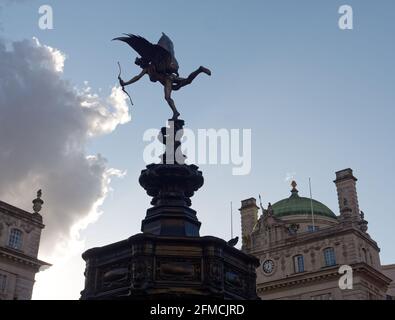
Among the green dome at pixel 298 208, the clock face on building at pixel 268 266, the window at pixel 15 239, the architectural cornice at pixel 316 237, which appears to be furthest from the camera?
the green dome at pixel 298 208

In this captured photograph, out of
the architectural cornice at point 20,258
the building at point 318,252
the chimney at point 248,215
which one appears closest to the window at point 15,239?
the architectural cornice at point 20,258

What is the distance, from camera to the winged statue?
1491cm

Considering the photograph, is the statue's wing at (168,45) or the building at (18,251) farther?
the building at (18,251)

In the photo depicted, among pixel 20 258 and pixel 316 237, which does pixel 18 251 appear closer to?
pixel 20 258

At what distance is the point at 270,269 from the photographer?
186ft

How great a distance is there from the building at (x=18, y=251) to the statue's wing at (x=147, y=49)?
123 feet

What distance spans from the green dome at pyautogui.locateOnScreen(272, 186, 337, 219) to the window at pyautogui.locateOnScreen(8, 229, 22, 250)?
28.1 meters

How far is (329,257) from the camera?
175 feet

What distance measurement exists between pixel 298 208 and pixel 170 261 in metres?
53.5

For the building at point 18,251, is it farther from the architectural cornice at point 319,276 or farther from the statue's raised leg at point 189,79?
the statue's raised leg at point 189,79

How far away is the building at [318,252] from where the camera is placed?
5172cm

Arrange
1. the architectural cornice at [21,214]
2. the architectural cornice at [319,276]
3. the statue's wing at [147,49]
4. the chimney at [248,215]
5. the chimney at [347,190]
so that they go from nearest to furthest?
the statue's wing at [147,49] < the architectural cornice at [21,214] < the architectural cornice at [319,276] < the chimney at [347,190] < the chimney at [248,215]
